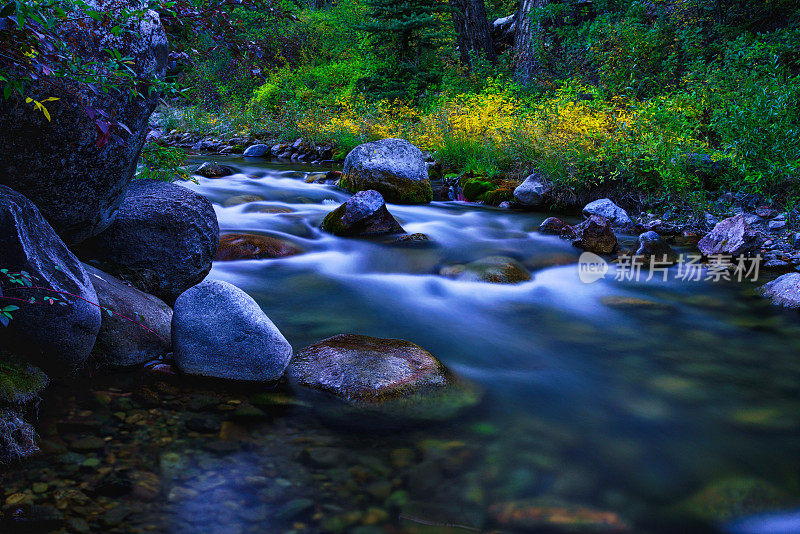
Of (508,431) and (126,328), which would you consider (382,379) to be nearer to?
(508,431)

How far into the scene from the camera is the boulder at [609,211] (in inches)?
315

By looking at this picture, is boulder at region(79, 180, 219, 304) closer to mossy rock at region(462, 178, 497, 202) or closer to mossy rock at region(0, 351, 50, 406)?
mossy rock at region(0, 351, 50, 406)

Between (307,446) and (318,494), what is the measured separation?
1.26ft

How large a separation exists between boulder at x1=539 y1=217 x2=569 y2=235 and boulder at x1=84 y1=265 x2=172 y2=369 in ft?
18.5

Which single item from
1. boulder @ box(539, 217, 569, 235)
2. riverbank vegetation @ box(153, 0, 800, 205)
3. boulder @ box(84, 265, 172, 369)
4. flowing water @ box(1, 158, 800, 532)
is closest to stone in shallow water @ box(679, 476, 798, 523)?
flowing water @ box(1, 158, 800, 532)

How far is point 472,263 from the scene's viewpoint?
20.2 feet

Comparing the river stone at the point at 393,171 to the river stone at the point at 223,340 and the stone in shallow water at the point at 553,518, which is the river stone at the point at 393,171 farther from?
the stone in shallow water at the point at 553,518

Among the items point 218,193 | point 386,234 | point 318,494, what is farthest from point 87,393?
point 218,193

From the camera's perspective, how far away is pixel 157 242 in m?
4.05

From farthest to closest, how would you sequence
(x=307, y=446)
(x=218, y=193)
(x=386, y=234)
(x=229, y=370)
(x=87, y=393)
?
(x=218, y=193), (x=386, y=234), (x=229, y=370), (x=87, y=393), (x=307, y=446)

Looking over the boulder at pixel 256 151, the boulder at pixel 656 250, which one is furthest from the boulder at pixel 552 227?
the boulder at pixel 256 151

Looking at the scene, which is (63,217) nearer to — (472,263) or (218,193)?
(472,263)

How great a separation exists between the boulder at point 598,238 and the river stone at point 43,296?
5.79 metres

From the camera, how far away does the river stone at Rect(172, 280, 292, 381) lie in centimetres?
321
